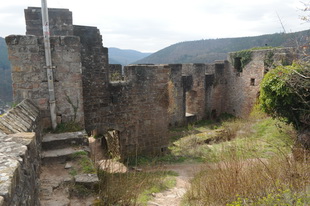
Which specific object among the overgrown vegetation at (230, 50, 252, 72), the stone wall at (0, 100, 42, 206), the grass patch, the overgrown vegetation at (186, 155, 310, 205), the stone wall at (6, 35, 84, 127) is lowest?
the grass patch

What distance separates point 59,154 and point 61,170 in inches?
16.5

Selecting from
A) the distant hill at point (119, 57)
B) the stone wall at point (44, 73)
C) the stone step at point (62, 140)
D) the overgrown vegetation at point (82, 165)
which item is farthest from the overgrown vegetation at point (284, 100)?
the distant hill at point (119, 57)

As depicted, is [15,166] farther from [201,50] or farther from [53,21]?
[201,50]

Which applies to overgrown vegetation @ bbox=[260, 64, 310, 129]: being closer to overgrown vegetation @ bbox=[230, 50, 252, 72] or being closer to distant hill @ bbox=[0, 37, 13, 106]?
overgrown vegetation @ bbox=[230, 50, 252, 72]

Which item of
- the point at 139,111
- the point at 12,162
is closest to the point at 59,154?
the point at 12,162

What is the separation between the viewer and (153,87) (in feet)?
28.4

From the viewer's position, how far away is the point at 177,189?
6340mm

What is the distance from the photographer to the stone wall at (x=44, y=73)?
5.34 m

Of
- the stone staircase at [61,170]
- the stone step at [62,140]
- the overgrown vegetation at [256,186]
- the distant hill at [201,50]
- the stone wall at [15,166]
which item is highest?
the distant hill at [201,50]

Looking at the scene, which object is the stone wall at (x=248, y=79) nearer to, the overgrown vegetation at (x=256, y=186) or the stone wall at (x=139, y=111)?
the stone wall at (x=139, y=111)

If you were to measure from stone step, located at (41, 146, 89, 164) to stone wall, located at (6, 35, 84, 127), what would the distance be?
101 cm

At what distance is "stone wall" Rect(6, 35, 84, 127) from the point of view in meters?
5.34

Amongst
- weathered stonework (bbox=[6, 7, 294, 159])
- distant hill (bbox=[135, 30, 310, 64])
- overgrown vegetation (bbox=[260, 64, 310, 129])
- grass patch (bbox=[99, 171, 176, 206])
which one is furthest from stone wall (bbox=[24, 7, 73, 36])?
distant hill (bbox=[135, 30, 310, 64])

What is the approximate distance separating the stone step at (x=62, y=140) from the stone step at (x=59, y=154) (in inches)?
3.9
